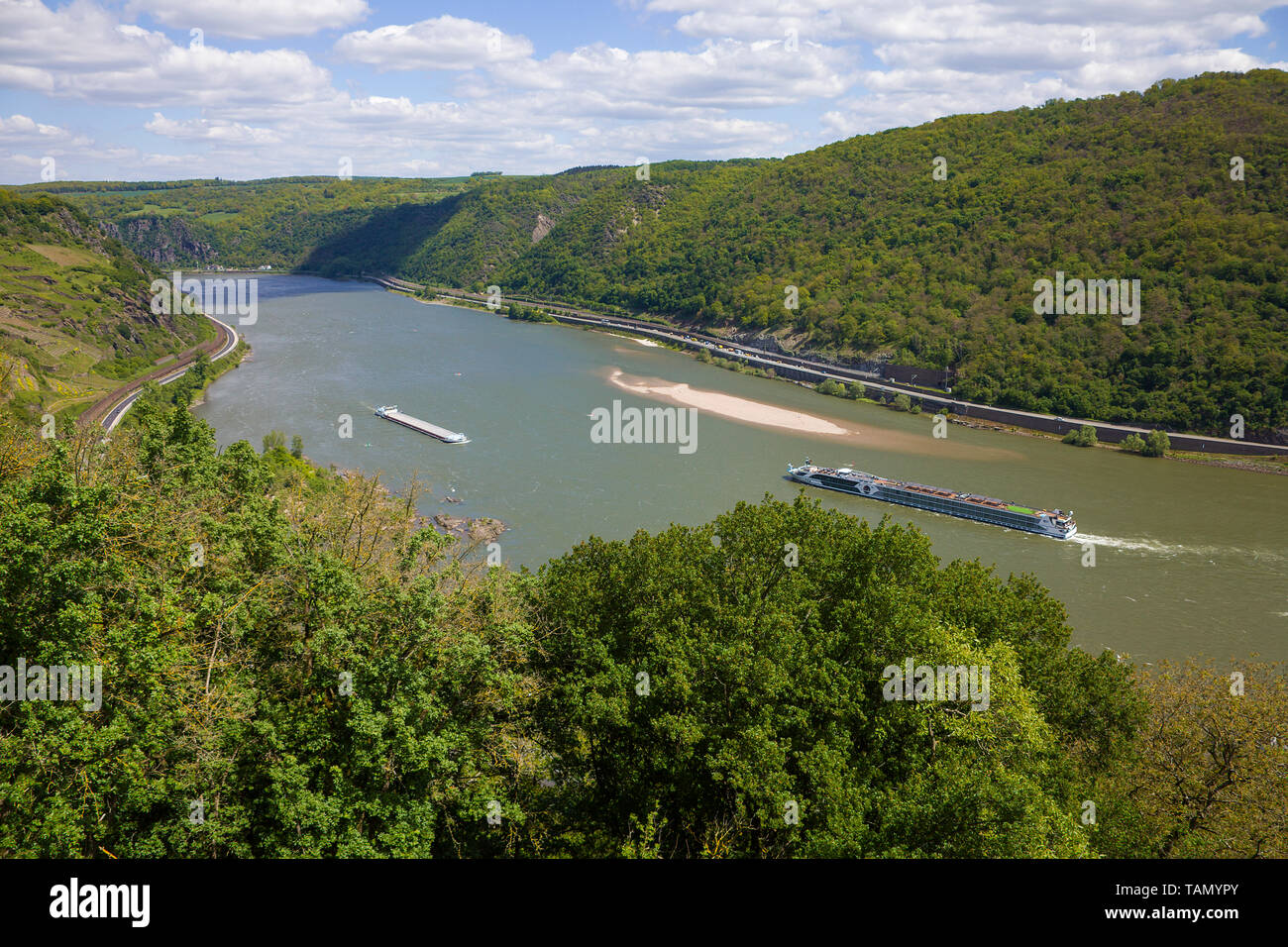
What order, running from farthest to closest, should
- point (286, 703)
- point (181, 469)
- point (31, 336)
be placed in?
point (31, 336) → point (181, 469) → point (286, 703)

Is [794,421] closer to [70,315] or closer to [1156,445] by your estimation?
[1156,445]

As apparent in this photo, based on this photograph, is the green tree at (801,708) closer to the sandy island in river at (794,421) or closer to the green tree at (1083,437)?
the sandy island in river at (794,421)

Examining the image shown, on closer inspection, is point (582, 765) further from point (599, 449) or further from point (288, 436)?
point (288, 436)

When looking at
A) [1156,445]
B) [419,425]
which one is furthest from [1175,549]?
[419,425]

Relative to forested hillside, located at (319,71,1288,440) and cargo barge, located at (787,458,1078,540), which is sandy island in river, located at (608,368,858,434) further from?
forested hillside, located at (319,71,1288,440)

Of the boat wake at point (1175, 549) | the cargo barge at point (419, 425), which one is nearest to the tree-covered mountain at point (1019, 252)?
the boat wake at point (1175, 549)

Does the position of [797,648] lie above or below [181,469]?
below

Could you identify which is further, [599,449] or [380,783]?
[599,449]
